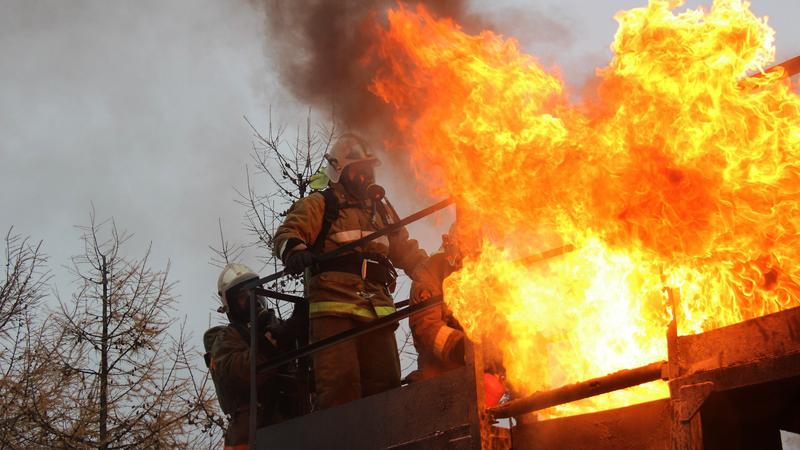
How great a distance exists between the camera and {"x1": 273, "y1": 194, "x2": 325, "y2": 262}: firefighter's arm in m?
5.73

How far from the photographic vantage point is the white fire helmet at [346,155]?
21.4ft

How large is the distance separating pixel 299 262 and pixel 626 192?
2299 mm

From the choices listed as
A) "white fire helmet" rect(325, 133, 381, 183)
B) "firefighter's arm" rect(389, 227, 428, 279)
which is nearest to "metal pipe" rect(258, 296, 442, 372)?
"firefighter's arm" rect(389, 227, 428, 279)

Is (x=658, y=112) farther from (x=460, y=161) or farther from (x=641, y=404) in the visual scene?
(x=641, y=404)

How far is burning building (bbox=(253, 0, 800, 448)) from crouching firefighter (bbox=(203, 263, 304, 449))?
4.14ft

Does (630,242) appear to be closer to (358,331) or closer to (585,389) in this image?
(585,389)

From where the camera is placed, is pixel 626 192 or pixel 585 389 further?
pixel 626 192

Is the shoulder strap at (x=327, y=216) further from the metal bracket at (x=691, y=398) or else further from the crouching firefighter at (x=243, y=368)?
the metal bracket at (x=691, y=398)

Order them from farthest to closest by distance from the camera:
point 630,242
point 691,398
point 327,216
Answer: point 327,216, point 630,242, point 691,398

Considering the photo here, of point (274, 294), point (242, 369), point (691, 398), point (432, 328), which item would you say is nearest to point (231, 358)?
point (242, 369)

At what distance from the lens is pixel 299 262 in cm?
559

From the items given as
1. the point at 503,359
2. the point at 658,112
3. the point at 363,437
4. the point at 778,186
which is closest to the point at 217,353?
the point at 363,437

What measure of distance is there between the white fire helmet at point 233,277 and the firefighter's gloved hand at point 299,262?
252 centimetres

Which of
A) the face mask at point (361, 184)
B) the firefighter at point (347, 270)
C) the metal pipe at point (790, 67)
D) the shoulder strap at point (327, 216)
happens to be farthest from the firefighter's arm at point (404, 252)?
the metal pipe at point (790, 67)
